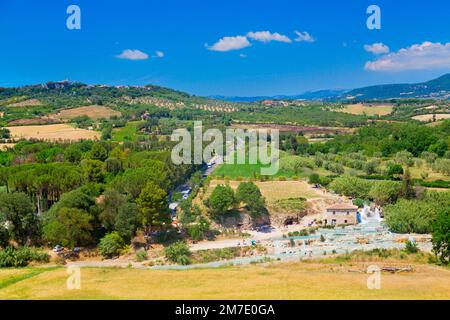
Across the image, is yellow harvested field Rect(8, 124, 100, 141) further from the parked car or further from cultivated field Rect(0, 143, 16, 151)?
the parked car

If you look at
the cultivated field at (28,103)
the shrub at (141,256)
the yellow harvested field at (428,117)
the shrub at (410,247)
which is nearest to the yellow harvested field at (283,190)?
the shrub at (141,256)

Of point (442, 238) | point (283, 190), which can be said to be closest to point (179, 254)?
point (442, 238)

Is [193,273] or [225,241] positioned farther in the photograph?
[225,241]

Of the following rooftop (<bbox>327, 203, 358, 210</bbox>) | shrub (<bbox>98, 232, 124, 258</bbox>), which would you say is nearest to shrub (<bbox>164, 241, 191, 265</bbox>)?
shrub (<bbox>98, 232, 124, 258</bbox>)

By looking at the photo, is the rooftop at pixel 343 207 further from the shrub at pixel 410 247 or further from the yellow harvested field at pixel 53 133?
the yellow harvested field at pixel 53 133
